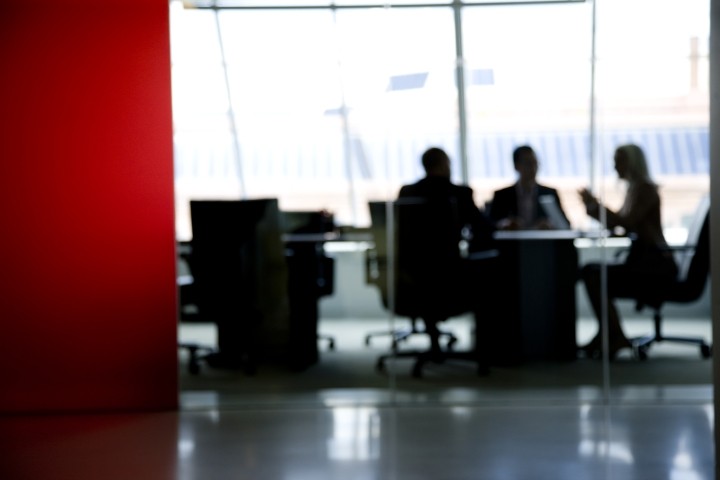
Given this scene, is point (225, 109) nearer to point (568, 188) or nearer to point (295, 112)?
point (295, 112)

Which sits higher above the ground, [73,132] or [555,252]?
[73,132]

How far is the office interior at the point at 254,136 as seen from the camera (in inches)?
240

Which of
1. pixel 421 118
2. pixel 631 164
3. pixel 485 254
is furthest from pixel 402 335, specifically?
pixel 631 164

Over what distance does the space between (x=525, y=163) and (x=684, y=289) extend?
47.8 inches

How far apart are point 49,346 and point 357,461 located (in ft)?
7.29

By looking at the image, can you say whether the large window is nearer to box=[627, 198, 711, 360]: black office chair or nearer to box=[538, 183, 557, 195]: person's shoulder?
box=[538, 183, 557, 195]: person's shoulder

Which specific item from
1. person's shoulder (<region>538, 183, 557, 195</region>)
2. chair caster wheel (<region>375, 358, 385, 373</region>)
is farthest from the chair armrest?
chair caster wheel (<region>375, 358, 385, 373</region>)

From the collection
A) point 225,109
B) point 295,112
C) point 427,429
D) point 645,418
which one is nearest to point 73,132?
point 225,109

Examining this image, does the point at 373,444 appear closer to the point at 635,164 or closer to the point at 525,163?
the point at 525,163

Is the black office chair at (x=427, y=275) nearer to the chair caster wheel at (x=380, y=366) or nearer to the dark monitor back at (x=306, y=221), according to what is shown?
the chair caster wheel at (x=380, y=366)

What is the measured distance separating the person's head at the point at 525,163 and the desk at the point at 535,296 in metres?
0.32

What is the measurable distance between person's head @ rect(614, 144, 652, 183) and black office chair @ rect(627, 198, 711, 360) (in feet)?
1.41

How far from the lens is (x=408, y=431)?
5.52 m

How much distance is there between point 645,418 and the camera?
5.81m
